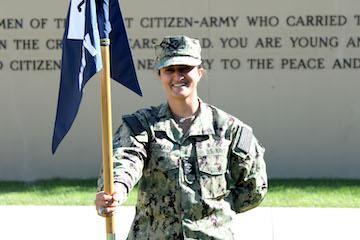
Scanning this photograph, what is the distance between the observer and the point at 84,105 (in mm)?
11094

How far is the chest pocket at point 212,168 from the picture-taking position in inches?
138

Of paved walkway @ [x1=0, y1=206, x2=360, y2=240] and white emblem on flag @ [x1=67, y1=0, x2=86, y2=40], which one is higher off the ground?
white emblem on flag @ [x1=67, y1=0, x2=86, y2=40]

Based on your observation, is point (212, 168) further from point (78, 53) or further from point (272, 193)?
point (272, 193)

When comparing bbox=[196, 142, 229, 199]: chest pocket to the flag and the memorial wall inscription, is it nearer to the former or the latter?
the flag

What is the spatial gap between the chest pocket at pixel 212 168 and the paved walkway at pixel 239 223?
4065mm

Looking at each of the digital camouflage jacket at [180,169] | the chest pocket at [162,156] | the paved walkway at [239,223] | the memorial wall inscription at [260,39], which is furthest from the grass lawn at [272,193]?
the chest pocket at [162,156]

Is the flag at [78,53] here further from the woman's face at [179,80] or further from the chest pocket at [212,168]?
the chest pocket at [212,168]

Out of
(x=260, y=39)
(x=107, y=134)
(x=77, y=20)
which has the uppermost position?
(x=77, y=20)

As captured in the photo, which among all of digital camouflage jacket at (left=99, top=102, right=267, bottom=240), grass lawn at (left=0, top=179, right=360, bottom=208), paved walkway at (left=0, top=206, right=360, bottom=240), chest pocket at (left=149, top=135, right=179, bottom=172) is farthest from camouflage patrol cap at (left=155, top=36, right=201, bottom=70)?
grass lawn at (left=0, top=179, right=360, bottom=208)

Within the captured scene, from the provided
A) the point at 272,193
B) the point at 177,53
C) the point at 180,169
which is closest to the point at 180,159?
the point at 180,169

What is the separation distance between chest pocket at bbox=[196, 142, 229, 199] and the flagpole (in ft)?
1.16

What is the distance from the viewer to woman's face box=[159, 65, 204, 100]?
3516 millimetres

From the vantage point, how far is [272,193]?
973 centimetres

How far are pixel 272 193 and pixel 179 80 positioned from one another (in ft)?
20.8
